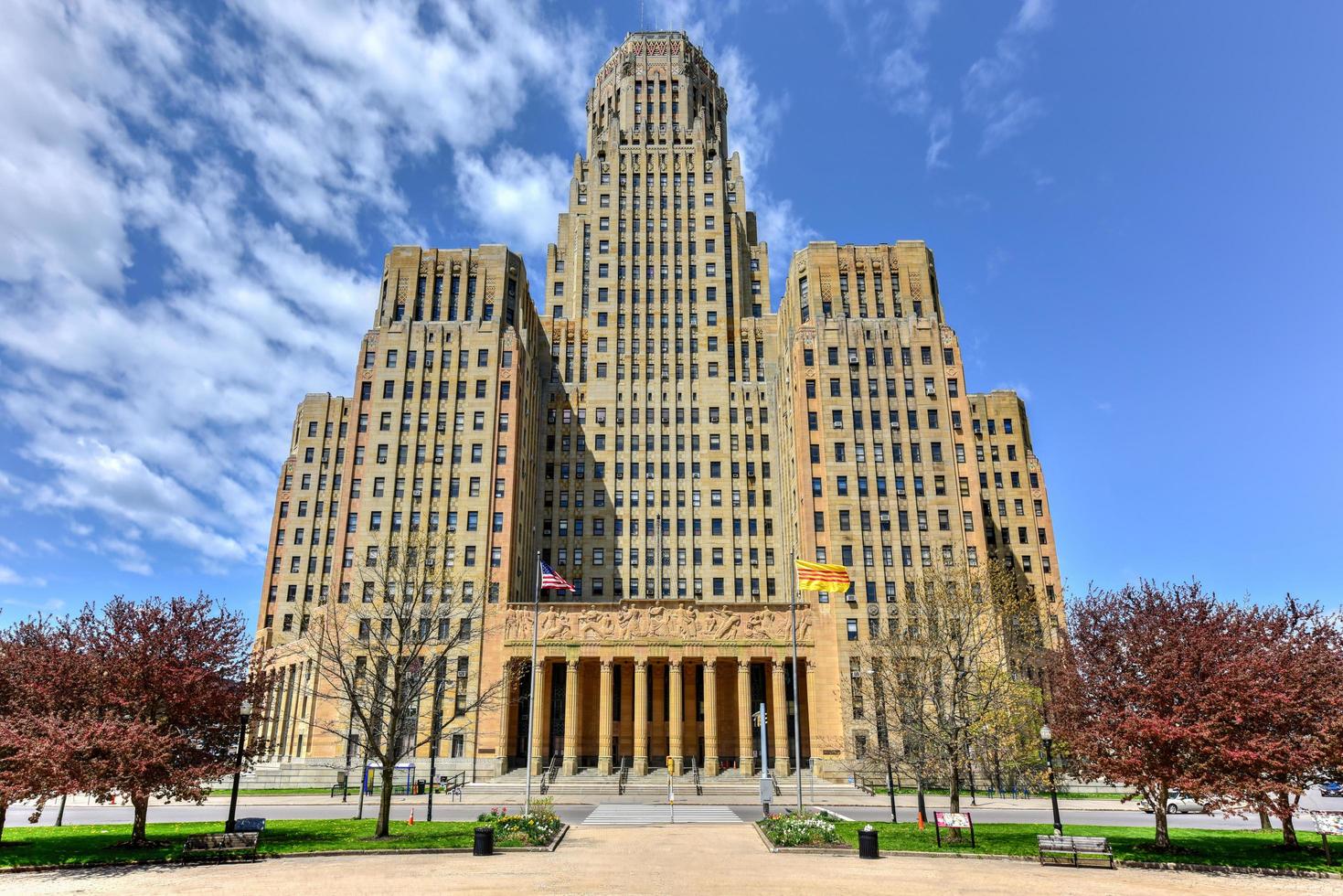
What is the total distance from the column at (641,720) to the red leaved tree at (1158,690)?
40238 mm

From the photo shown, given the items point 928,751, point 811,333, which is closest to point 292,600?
point 811,333

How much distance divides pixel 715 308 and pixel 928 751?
63.2 metres

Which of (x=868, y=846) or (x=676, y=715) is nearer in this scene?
(x=868, y=846)

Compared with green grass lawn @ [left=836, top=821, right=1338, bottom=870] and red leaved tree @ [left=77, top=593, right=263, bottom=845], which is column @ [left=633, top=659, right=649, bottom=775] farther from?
red leaved tree @ [left=77, top=593, right=263, bottom=845]

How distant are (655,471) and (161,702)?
62057 millimetres

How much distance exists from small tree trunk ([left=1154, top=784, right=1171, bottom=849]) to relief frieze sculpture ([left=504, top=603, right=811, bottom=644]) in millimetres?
39598

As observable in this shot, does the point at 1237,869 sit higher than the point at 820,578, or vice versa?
the point at 820,578

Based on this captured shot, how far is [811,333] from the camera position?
76000 millimetres

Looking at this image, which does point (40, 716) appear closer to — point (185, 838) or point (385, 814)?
point (185, 838)

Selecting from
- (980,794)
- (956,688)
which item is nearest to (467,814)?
(956,688)

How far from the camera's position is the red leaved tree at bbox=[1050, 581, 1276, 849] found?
24.3 meters

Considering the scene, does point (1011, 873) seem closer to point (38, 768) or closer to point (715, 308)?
point (38, 768)

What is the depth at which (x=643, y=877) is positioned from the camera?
66.4 feet

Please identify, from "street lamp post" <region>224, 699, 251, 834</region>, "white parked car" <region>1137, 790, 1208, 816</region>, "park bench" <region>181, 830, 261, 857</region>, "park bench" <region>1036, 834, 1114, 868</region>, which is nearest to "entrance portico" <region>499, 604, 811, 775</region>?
"white parked car" <region>1137, 790, 1208, 816</region>
